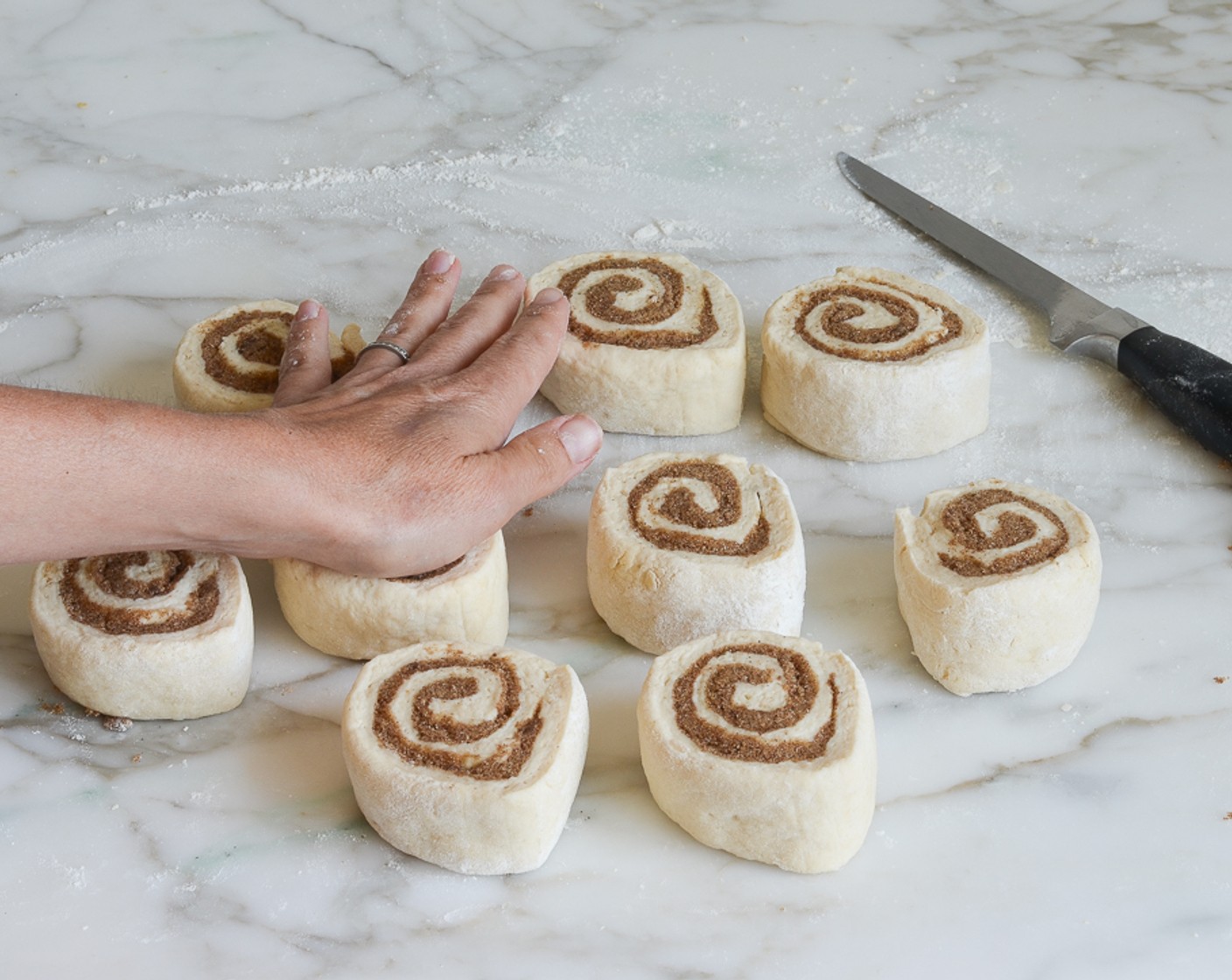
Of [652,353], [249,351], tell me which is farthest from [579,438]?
[249,351]

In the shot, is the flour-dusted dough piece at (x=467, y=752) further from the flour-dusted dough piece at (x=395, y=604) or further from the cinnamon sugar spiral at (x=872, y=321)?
the cinnamon sugar spiral at (x=872, y=321)

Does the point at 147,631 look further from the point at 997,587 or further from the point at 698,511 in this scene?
the point at 997,587

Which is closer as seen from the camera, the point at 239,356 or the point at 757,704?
the point at 757,704

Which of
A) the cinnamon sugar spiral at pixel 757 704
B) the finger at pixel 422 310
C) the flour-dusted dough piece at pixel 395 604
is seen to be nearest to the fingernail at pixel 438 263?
the finger at pixel 422 310

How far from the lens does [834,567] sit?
2.31 m

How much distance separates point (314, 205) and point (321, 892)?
1668 millimetres

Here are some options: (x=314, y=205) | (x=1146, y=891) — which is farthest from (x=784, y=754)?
(x=314, y=205)

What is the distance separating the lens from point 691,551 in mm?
2123

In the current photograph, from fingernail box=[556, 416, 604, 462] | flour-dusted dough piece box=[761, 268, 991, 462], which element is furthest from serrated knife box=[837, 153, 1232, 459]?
fingernail box=[556, 416, 604, 462]

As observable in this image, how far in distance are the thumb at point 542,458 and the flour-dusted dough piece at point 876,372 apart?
427mm

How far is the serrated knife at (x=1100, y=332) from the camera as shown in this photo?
242 cm

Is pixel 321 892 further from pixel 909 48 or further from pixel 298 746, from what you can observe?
pixel 909 48

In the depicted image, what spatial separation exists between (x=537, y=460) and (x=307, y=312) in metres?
0.56

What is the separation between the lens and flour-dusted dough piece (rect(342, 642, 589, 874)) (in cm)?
181
